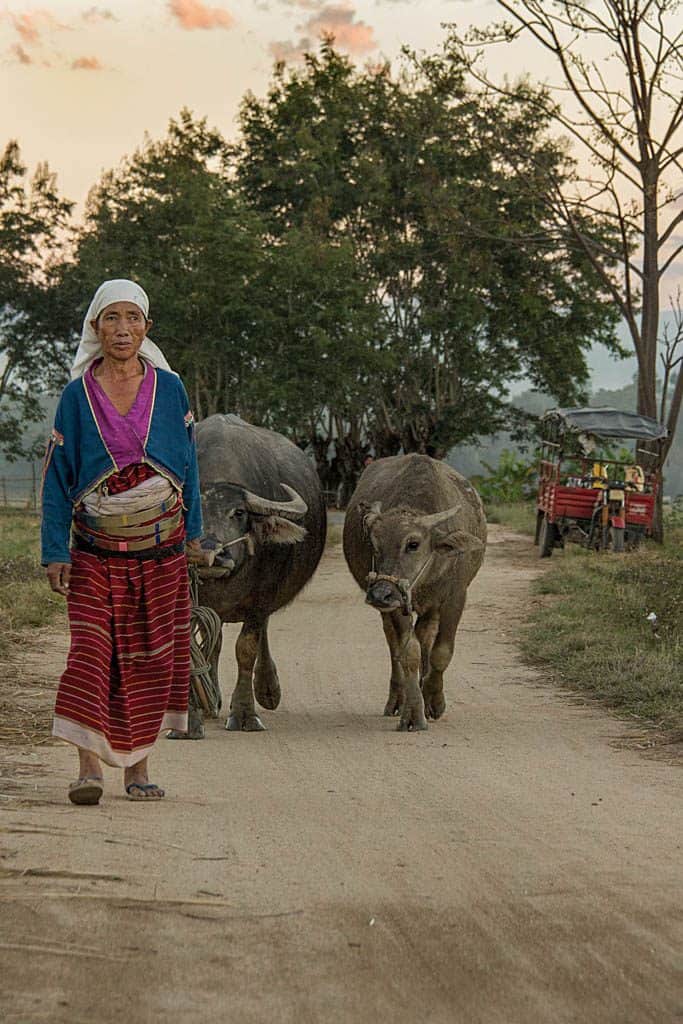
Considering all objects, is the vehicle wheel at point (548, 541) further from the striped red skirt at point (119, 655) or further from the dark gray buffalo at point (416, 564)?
the striped red skirt at point (119, 655)

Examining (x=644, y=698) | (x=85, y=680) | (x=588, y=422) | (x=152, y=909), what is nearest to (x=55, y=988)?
(x=152, y=909)

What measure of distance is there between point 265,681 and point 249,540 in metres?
1.30

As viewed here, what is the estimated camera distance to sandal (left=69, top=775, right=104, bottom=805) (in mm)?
5219

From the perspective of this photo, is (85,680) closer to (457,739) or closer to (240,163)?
(457,739)

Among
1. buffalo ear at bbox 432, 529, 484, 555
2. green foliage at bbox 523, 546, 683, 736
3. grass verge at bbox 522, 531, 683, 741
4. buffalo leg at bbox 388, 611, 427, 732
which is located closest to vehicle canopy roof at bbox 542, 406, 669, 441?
grass verge at bbox 522, 531, 683, 741

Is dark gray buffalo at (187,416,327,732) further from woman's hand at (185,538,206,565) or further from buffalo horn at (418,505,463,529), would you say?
woman's hand at (185,538,206,565)

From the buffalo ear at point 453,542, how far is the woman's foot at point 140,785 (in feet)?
11.1

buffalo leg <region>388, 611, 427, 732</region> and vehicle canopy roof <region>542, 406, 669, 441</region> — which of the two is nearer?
buffalo leg <region>388, 611, 427, 732</region>

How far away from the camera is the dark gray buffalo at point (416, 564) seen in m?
8.22

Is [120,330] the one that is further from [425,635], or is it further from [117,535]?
[425,635]

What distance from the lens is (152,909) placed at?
4.02m

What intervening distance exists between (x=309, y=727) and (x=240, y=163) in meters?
33.0

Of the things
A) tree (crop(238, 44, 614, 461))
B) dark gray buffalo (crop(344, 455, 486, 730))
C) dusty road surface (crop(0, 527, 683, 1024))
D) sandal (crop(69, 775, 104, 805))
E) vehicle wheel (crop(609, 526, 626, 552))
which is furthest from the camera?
tree (crop(238, 44, 614, 461))

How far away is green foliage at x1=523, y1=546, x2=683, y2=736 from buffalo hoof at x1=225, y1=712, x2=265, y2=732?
244 cm
